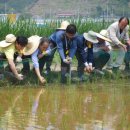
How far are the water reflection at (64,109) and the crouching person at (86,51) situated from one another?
0.74 metres

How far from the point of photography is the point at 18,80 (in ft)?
31.2

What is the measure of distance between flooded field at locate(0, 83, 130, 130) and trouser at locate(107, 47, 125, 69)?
2.44 feet

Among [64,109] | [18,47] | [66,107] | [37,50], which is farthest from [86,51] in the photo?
[64,109]

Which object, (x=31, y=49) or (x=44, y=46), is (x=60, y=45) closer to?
(x=44, y=46)

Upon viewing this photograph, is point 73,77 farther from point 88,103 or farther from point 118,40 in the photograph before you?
point 88,103

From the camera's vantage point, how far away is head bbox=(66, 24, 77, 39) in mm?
9469

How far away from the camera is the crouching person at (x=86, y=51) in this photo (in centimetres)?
1000

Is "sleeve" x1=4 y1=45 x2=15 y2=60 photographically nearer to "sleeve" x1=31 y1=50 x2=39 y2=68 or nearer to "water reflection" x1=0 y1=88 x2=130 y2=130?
"sleeve" x1=31 y1=50 x2=39 y2=68

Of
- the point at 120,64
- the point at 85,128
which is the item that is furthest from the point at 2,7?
the point at 85,128

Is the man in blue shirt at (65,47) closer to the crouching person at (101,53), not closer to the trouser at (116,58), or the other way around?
the crouching person at (101,53)

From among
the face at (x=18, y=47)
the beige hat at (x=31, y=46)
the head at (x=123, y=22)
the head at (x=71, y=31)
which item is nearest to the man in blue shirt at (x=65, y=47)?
the head at (x=71, y=31)

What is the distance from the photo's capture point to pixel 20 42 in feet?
30.0

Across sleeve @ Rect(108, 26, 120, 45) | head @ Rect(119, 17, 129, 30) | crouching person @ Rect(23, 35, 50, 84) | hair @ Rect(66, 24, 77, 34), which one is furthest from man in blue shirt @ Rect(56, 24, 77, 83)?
head @ Rect(119, 17, 129, 30)

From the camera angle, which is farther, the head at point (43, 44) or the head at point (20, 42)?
the head at point (43, 44)
